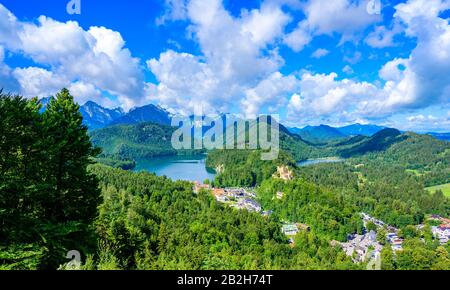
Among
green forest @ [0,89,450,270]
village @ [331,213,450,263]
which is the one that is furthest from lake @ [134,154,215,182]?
village @ [331,213,450,263]

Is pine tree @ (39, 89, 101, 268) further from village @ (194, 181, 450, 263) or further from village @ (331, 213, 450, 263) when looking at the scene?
village @ (331, 213, 450, 263)

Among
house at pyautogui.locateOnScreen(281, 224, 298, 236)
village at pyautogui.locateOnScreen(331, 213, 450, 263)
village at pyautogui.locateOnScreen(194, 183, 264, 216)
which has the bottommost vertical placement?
village at pyautogui.locateOnScreen(331, 213, 450, 263)

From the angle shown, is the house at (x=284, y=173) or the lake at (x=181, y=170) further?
the lake at (x=181, y=170)

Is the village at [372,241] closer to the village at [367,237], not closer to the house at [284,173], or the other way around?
the village at [367,237]

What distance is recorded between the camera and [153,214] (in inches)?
A: 1515

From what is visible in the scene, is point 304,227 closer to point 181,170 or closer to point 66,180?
point 66,180

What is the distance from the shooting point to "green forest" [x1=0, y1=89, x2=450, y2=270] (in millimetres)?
7785

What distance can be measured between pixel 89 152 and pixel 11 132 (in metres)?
2.89

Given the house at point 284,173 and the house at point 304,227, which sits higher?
the house at point 284,173

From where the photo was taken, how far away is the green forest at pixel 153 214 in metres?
7.79

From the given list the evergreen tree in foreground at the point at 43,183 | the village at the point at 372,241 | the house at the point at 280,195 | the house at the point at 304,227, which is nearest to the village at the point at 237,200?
the house at the point at 280,195
